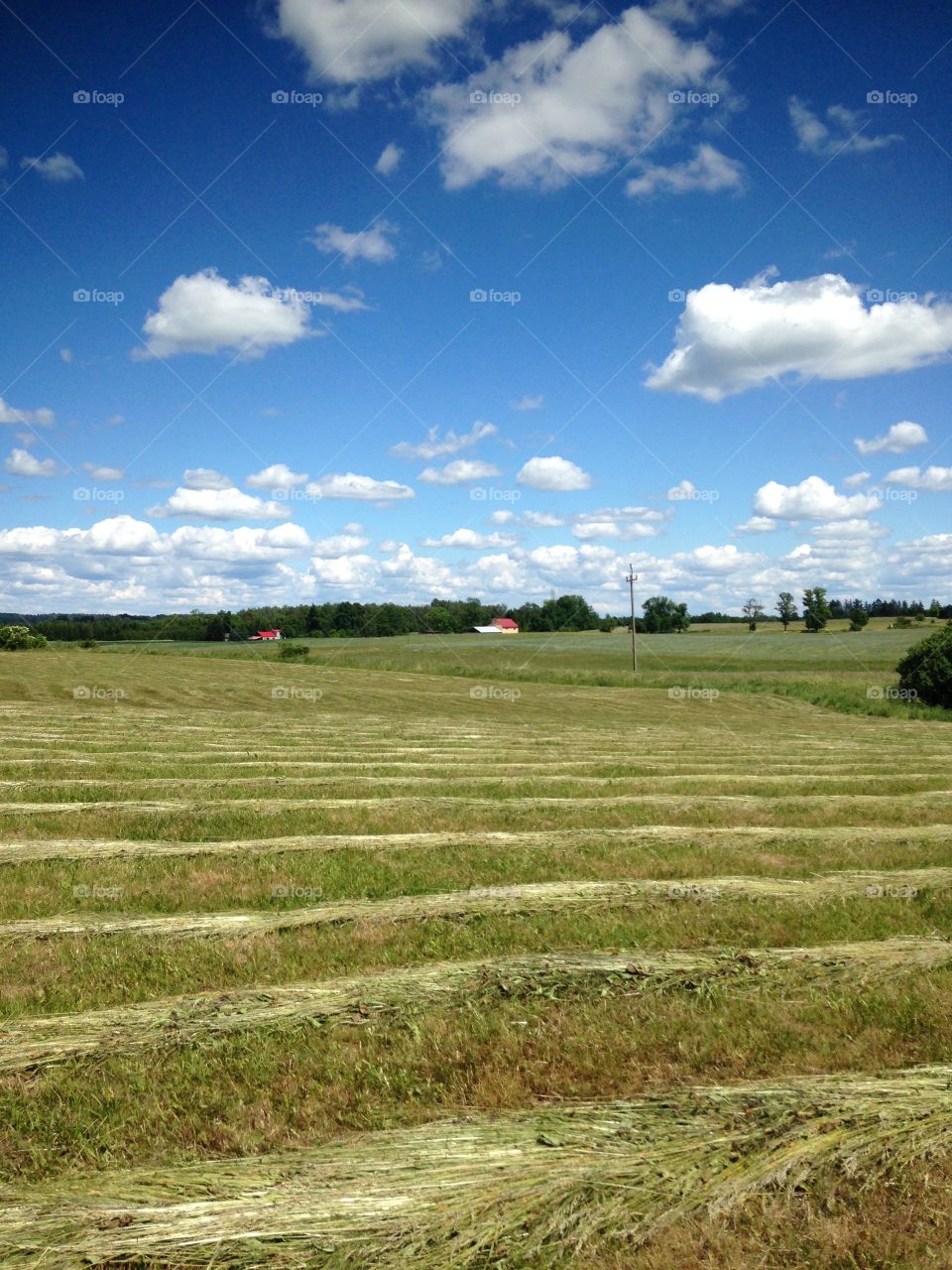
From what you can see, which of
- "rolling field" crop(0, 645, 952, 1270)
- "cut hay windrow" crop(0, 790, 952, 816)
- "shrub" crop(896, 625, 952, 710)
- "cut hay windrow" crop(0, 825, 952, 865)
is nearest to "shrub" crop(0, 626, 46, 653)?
"rolling field" crop(0, 645, 952, 1270)

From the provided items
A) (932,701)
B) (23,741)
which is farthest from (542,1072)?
(932,701)

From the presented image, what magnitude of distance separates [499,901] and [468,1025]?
2410 mm

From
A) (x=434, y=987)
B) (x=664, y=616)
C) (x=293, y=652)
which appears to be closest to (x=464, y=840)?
(x=434, y=987)

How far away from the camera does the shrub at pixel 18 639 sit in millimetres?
75312

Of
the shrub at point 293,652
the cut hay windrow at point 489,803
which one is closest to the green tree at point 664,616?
the shrub at point 293,652

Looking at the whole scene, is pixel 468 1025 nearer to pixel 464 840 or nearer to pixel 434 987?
pixel 434 987

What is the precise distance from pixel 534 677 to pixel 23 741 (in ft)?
153

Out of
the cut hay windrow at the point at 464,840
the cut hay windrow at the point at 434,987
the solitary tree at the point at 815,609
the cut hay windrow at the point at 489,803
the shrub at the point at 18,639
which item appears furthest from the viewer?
the solitary tree at the point at 815,609

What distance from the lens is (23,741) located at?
17984 millimetres

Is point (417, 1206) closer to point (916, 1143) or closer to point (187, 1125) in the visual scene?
point (187, 1125)

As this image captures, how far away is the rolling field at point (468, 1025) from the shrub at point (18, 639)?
70.8 meters

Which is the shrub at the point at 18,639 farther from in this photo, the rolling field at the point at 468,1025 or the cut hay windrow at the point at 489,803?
the cut hay windrow at the point at 489,803

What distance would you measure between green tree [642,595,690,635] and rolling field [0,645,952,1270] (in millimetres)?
114080

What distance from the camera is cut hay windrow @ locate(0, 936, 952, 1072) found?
528cm
